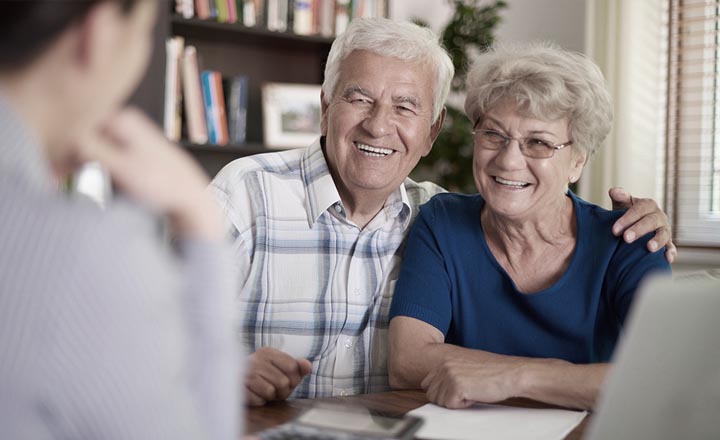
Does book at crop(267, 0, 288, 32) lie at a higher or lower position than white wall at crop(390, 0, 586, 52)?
lower

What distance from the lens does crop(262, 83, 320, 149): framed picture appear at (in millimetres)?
3299

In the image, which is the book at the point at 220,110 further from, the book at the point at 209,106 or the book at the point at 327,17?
the book at the point at 327,17

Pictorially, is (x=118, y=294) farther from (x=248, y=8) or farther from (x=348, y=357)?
(x=248, y=8)

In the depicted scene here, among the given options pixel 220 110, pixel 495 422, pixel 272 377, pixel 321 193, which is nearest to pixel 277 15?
pixel 220 110

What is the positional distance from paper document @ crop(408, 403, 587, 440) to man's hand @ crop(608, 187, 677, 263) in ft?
1.46

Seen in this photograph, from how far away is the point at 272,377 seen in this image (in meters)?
1.36

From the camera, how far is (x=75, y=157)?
567 mm

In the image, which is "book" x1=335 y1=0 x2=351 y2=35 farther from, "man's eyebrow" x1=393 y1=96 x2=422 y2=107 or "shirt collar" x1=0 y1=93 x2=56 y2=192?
"shirt collar" x1=0 y1=93 x2=56 y2=192

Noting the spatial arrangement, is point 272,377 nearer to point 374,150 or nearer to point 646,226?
point 374,150

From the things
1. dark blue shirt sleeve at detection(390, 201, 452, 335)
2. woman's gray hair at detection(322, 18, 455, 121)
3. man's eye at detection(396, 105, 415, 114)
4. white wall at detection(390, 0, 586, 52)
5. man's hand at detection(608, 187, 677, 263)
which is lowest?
dark blue shirt sleeve at detection(390, 201, 452, 335)

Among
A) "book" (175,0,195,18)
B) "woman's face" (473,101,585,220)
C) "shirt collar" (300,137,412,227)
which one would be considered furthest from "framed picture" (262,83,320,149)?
"woman's face" (473,101,585,220)

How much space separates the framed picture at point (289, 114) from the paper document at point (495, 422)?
209 centimetres

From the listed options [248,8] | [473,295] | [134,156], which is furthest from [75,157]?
[248,8]

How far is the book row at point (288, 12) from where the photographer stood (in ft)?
10.1
